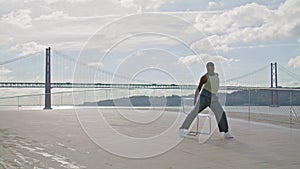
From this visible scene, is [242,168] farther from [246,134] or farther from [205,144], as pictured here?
[246,134]

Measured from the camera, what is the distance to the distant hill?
37.4ft

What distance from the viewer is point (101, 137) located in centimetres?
758

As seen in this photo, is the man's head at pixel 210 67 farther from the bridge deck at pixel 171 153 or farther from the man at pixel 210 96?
the bridge deck at pixel 171 153

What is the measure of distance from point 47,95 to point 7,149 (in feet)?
63.5

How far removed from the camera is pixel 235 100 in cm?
1430

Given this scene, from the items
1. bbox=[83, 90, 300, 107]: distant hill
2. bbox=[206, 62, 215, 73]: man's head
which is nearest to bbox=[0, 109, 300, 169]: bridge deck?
bbox=[206, 62, 215, 73]: man's head

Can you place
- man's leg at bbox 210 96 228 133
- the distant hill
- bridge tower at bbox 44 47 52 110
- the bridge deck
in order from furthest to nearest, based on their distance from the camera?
Answer: bridge tower at bbox 44 47 52 110 < the distant hill < man's leg at bbox 210 96 228 133 < the bridge deck

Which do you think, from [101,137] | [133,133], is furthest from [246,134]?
[101,137]

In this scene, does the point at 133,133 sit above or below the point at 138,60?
below

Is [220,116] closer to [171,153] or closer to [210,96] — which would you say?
[210,96]

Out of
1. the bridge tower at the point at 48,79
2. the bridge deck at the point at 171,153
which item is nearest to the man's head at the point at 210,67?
the bridge deck at the point at 171,153

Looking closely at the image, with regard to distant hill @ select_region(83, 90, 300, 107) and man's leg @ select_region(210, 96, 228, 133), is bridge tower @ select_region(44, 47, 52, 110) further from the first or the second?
man's leg @ select_region(210, 96, 228, 133)

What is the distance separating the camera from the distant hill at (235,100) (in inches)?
449

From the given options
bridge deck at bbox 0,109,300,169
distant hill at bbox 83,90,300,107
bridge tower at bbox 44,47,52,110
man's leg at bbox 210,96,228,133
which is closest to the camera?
bridge deck at bbox 0,109,300,169
